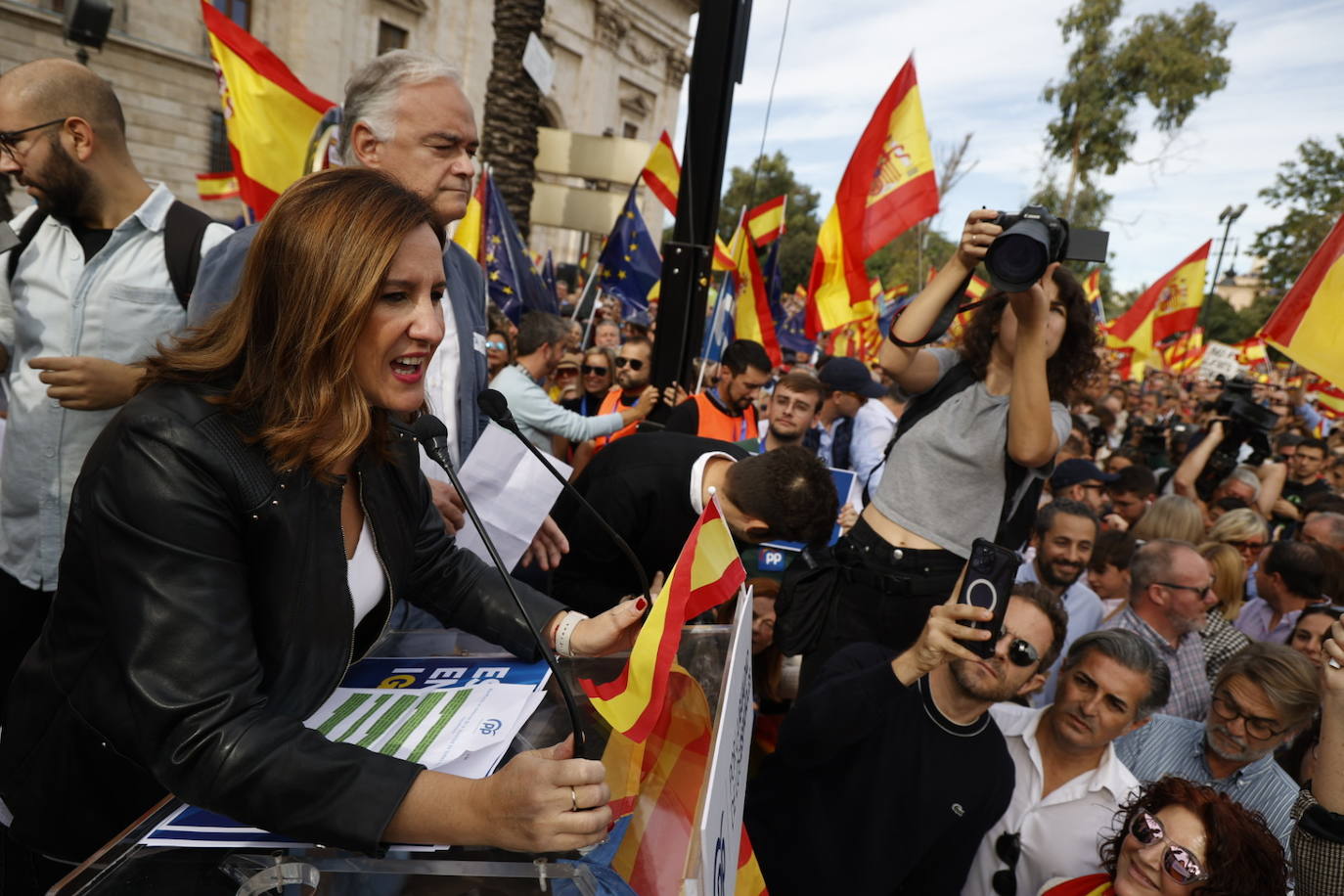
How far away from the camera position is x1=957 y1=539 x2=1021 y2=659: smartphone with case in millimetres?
1921

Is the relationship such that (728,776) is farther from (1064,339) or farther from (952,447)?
→ (1064,339)

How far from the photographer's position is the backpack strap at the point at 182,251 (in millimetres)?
2391

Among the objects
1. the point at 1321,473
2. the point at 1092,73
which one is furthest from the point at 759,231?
the point at 1092,73

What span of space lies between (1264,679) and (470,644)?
9.25ft

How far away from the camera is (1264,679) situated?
3100 millimetres

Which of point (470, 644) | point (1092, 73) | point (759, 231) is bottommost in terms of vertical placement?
point (470, 644)

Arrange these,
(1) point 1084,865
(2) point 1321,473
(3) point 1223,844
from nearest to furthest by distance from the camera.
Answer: (3) point 1223,844
(1) point 1084,865
(2) point 1321,473

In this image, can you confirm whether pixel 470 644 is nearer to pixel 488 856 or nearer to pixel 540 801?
pixel 488 856

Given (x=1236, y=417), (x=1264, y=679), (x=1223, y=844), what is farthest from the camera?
(x=1236, y=417)

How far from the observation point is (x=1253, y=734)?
311 centimetres

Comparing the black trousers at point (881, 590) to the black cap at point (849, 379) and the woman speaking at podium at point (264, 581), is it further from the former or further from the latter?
the black cap at point (849, 379)

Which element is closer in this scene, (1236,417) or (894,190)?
(894,190)

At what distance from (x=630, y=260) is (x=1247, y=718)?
23.5 ft

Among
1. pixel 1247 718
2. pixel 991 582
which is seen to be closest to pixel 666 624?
pixel 991 582
